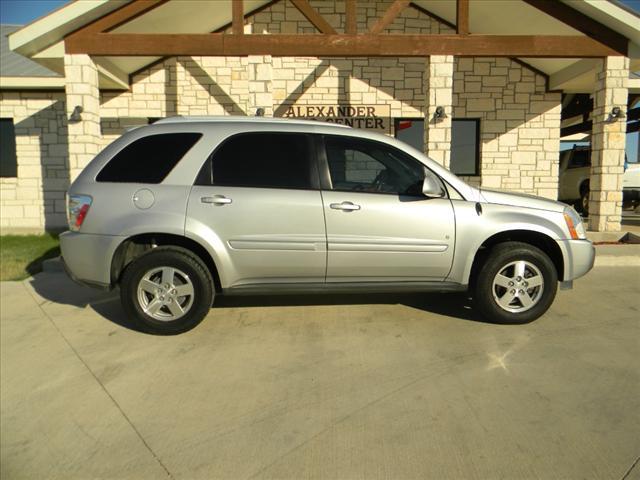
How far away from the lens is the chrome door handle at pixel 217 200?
422cm

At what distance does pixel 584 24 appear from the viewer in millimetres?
8625

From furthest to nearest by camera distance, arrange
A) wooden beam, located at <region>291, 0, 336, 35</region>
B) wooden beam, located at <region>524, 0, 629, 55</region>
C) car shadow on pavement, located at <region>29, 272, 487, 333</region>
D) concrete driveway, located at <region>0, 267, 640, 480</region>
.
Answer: wooden beam, located at <region>524, 0, 629, 55</region> → wooden beam, located at <region>291, 0, 336, 35</region> → car shadow on pavement, located at <region>29, 272, 487, 333</region> → concrete driveway, located at <region>0, 267, 640, 480</region>

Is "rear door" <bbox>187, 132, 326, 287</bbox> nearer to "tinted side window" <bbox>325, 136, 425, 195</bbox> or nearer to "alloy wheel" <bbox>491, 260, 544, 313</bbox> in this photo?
"tinted side window" <bbox>325, 136, 425, 195</bbox>

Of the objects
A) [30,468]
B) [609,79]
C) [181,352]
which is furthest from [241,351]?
[609,79]

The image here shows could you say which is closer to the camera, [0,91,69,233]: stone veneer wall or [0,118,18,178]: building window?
[0,91,69,233]: stone veneer wall

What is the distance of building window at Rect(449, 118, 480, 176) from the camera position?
11.7m

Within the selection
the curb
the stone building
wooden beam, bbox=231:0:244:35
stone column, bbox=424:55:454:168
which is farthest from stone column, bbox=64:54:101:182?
stone column, bbox=424:55:454:168

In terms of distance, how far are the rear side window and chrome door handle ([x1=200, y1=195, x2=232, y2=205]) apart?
0.44 m

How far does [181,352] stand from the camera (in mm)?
3971

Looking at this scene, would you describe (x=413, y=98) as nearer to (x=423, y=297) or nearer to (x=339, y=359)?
(x=423, y=297)

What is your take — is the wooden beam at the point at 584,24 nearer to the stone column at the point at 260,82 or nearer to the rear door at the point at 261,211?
the stone column at the point at 260,82

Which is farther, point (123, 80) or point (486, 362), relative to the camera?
point (123, 80)

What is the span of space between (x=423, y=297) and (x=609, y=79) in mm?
6475

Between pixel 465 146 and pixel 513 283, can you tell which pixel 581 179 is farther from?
pixel 513 283
